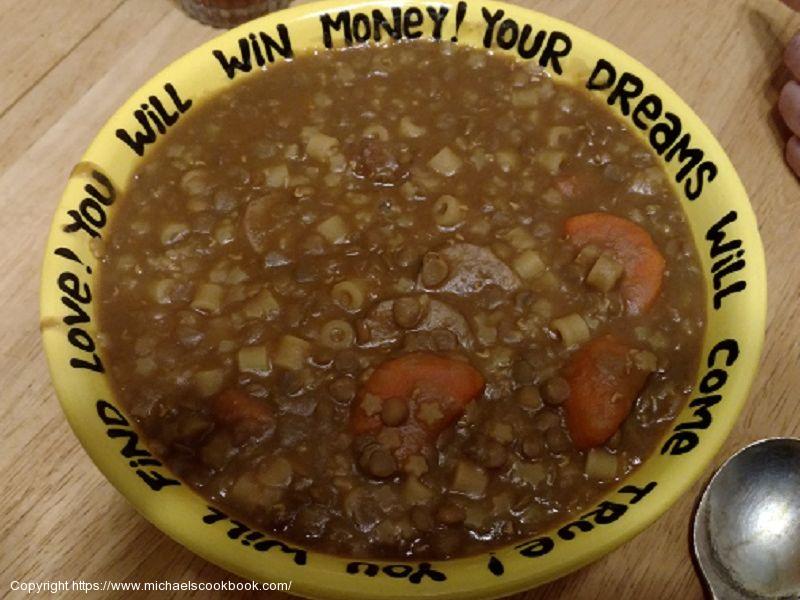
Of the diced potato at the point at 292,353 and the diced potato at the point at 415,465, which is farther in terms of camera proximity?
the diced potato at the point at 292,353

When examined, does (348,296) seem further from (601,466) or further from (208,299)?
(601,466)

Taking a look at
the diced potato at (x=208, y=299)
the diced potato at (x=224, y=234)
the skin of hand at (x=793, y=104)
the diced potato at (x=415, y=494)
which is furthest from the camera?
the skin of hand at (x=793, y=104)

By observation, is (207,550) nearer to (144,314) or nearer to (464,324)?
(144,314)

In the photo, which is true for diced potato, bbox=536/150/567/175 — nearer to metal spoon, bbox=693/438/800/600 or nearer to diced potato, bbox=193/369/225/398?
metal spoon, bbox=693/438/800/600

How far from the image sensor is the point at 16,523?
1.78 m

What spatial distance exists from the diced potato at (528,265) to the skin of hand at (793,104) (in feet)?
2.94

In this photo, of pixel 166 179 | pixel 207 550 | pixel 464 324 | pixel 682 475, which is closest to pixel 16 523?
pixel 207 550

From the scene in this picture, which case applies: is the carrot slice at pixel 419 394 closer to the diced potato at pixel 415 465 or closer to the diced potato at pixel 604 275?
the diced potato at pixel 415 465

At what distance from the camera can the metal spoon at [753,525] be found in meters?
1.71

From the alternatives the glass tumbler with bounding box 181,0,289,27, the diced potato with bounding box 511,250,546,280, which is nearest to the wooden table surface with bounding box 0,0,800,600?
the glass tumbler with bounding box 181,0,289,27

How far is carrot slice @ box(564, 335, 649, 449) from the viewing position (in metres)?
1.64

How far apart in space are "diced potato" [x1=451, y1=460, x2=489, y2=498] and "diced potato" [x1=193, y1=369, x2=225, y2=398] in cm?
52

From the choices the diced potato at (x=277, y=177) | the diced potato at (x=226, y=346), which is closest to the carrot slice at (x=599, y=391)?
the diced potato at (x=226, y=346)

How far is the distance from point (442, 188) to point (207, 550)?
100 centimetres
